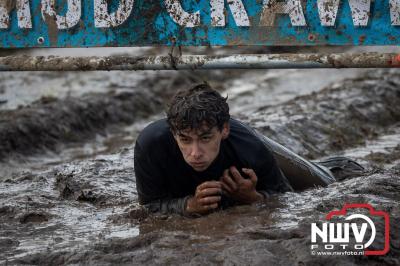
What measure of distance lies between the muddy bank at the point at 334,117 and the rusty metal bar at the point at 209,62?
13.2 ft

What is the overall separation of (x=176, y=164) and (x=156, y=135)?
223 millimetres

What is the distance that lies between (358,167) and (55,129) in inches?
177

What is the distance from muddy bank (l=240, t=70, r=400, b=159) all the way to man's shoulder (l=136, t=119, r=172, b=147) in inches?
161

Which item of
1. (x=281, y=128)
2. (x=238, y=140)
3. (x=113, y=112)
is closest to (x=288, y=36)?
(x=238, y=140)

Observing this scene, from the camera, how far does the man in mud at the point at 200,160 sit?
5.27 metres

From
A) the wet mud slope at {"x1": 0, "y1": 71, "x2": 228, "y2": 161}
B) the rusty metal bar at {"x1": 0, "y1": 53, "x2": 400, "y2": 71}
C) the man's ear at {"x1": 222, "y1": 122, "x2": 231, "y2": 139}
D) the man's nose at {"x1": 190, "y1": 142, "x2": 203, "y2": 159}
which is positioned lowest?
the wet mud slope at {"x1": 0, "y1": 71, "x2": 228, "y2": 161}

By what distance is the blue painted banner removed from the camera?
5.51 meters

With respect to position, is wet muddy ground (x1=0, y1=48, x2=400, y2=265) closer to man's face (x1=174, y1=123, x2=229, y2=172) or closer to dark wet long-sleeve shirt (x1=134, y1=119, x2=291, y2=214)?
dark wet long-sleeve shirt (x1=134, y1=119, x2=291, y2=214)

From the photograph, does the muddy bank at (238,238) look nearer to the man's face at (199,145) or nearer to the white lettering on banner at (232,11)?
the man's face at (199,145)

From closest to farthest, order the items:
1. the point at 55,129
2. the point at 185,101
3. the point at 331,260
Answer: the point at 331,260 < the point at 185,101 < the point at 55,129

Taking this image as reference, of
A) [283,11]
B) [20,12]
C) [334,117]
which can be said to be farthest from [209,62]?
[334,117]

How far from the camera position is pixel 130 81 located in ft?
45.5

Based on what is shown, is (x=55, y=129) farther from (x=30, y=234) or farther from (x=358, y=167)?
(x=30, y=234)

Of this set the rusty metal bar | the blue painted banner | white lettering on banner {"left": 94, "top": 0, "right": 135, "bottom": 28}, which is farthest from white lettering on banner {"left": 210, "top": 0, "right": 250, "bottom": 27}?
white lettering on banner {"left": 94, "top": 0, "right": 135, "bottom": 28}
